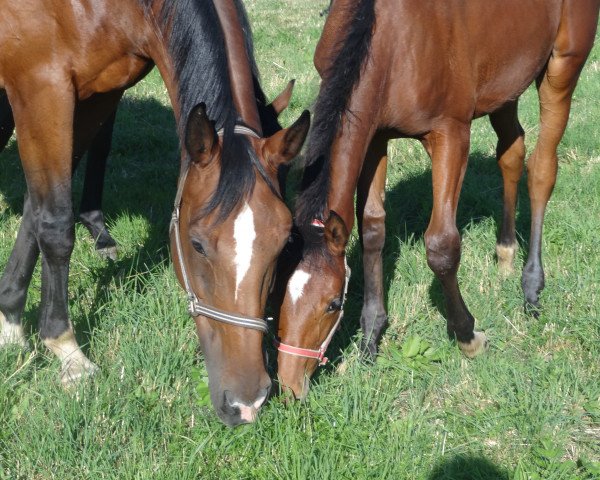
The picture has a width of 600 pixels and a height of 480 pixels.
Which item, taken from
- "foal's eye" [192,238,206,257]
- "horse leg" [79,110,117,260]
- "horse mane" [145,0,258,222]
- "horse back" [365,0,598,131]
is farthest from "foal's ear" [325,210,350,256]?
"horse leg" [79,110,117,260]

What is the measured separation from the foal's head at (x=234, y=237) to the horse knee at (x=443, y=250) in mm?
1174

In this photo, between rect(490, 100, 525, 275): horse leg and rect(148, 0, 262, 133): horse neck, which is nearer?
rect(148, 0, 262, 133): horse neck

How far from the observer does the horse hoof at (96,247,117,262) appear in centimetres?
474

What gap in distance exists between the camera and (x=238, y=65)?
3178mm

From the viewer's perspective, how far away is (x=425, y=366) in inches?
145

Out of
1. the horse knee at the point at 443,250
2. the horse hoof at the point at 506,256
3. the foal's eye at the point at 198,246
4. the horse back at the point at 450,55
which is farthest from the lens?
the horse hoof at the point at 506,256

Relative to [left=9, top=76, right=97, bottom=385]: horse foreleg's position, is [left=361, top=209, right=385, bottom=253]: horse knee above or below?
below

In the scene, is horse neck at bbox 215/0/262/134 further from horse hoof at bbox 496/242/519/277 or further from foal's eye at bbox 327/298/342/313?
horse hoof at bbox 496/242/519/277

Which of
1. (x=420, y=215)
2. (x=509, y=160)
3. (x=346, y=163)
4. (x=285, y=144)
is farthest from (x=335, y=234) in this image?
(x=509, y=160)

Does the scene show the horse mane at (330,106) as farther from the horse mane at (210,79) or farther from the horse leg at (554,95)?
the horse leg at (554,95)

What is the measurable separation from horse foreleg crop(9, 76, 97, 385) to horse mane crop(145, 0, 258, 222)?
1.92ft

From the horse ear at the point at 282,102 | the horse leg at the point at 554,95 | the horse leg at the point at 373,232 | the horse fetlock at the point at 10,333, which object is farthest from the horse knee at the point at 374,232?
the horse fetlock at the point at 10,333

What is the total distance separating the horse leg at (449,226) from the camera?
3791 millimetres

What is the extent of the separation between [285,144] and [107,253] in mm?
2297
